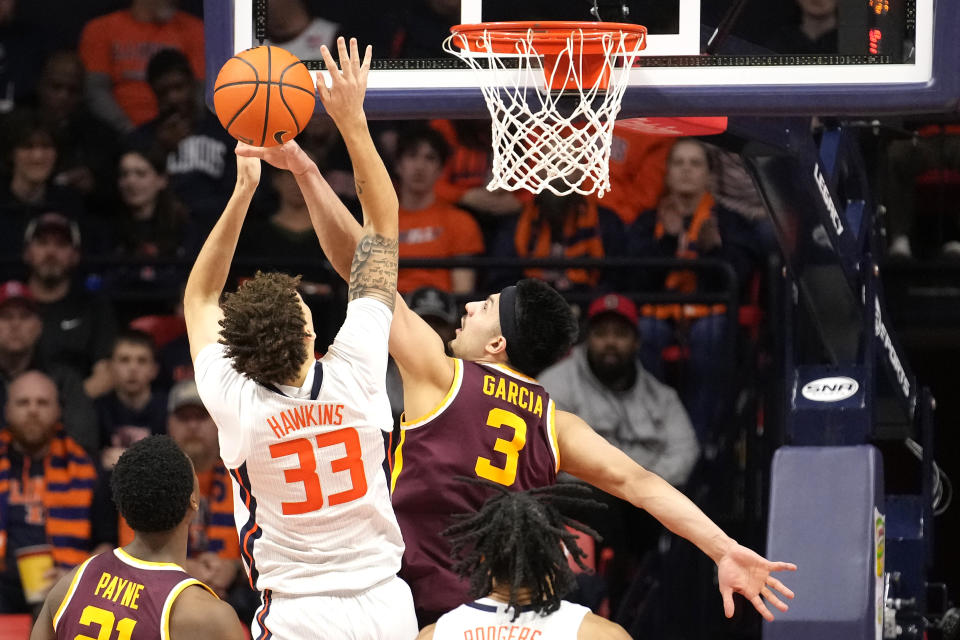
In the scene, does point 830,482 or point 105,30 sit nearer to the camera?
point 830,482

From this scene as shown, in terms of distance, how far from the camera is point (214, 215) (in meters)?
8.33

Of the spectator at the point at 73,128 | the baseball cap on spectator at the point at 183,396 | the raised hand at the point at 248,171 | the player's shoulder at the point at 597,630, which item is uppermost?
the spectator at the point at 73,128

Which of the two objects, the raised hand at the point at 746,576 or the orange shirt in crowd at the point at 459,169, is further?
the orange shirt in crowd at the point at 459,169

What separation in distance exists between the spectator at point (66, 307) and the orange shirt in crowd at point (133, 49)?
888mm

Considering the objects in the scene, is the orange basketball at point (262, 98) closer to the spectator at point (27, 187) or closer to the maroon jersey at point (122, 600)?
the maroon jersey at point (122, 600)

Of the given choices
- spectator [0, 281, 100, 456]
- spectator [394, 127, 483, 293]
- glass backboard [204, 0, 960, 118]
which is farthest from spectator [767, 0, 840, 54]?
spectator [0, 281, 100, 456]

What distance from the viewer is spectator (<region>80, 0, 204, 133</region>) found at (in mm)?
8555

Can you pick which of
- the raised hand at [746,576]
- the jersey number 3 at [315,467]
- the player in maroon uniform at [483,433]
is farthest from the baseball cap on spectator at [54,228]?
the raised hand at [746,576]

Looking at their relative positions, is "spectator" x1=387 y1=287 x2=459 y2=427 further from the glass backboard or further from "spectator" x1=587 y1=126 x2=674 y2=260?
the glass backboard

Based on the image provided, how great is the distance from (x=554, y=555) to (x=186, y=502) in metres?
1.09

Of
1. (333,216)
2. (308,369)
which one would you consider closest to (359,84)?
(333,216)

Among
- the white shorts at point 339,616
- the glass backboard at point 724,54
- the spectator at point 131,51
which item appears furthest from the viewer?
the spectator at point 131,51

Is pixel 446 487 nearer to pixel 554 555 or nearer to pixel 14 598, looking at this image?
pixel 554 555

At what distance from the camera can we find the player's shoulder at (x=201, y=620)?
13.2 ft
